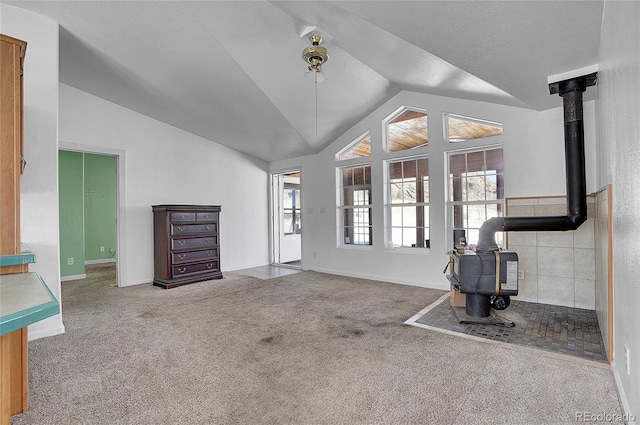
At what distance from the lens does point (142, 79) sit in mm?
3951

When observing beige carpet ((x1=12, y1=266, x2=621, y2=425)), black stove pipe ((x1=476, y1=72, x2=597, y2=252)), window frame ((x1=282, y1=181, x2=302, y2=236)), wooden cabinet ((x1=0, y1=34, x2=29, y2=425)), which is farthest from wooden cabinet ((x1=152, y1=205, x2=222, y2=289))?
black stove pipe ((x1=476, y1=72, x2=597, y2=252))

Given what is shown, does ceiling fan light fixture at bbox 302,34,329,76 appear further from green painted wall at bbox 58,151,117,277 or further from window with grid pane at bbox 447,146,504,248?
green painted wall at bbox 58,151,117,277

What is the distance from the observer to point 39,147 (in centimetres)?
282

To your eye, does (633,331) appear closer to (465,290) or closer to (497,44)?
(465,290)

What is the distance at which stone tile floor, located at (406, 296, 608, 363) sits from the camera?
2.43 m

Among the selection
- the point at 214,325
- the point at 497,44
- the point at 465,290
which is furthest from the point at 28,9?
the point at 465,290

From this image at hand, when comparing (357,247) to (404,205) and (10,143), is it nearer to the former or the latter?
(404,205)

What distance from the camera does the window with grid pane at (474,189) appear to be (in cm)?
409

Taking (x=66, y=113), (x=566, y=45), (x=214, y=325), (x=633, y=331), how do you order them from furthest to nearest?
(x=66, y=113), (x=214, y=325), (x=566, y=45), (x=633, y=331)

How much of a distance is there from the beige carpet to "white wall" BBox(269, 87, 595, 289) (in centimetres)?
136

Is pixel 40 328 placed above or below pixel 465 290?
below

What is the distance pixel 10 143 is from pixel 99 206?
5776 mm

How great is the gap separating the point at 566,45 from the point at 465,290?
208cm

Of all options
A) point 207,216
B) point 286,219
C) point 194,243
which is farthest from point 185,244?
point 286,219
